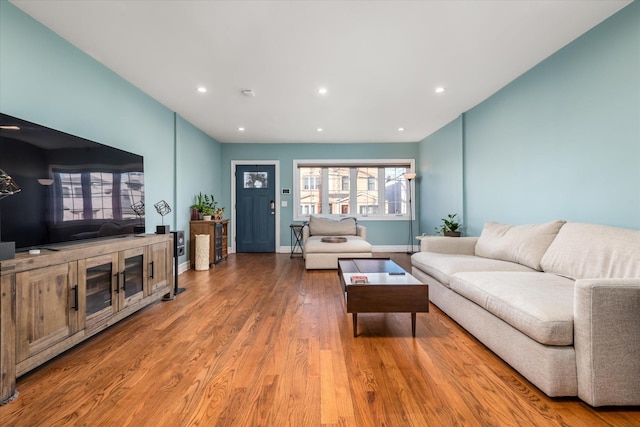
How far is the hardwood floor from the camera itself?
4.29 ft

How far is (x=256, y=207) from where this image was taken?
632 centimetres

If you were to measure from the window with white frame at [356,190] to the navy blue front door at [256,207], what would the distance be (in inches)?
27.4

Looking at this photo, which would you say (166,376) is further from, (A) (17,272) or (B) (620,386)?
(B) (620,386)

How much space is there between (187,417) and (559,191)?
3.45 m

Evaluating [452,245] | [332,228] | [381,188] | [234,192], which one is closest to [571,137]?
[452,245]

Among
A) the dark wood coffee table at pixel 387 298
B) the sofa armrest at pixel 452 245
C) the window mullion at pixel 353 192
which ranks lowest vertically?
the dark wood coffee table at pixel 387 298

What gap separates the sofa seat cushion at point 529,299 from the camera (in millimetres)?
1416

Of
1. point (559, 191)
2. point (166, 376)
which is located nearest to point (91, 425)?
point (166, 376)

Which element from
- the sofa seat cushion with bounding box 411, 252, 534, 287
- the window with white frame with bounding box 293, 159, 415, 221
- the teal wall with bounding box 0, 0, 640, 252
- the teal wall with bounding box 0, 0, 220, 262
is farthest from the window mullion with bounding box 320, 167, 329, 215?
the sofa seat cushion with bounding box 411, 252, 534, 287

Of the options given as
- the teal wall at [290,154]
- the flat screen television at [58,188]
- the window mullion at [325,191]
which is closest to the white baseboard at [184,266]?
the flat screen television at [58,188]

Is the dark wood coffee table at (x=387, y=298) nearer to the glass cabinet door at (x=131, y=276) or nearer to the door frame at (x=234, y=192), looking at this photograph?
the glass cabinet door at (x=131, y=276)

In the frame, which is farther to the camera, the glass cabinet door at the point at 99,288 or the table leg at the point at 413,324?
the table leg at the point at 413,324

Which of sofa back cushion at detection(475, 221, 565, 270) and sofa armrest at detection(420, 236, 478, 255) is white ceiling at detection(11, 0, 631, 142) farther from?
sofa armrest at detection(420, 236, 478, 255)

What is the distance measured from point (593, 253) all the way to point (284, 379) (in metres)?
2.22
